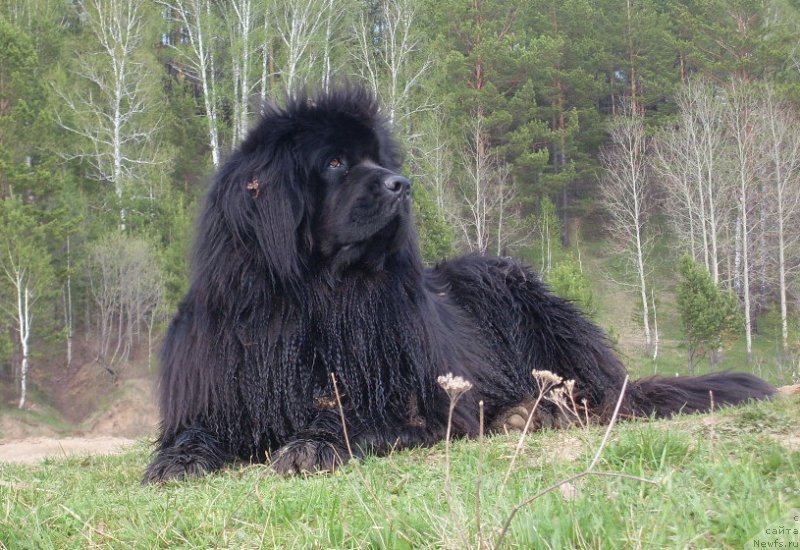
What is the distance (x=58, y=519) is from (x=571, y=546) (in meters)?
1.71

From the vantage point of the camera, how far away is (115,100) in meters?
35.1

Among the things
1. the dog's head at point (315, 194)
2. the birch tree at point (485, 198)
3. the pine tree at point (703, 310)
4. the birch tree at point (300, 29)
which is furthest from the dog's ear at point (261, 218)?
the birch tree at point (485, 198)

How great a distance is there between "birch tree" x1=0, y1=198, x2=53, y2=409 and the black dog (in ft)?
87.0

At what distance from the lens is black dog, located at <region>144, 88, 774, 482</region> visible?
434cm

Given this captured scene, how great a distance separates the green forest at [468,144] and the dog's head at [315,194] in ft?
66.3

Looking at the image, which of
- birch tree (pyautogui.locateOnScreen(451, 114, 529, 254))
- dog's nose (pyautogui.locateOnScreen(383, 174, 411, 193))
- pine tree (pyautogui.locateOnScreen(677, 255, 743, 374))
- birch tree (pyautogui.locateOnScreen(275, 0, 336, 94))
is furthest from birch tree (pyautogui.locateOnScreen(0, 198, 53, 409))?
dog's nose (pyautogui.locateOnScreen(383, 174, 411, 193))

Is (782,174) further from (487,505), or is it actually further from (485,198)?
(487,505)

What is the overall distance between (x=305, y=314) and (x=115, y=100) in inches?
1333

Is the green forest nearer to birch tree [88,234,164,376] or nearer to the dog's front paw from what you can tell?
birch tree [88,234,164,376]

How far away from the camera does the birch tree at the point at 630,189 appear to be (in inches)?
1559

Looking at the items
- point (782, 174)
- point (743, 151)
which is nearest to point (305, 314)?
point (743, 151)

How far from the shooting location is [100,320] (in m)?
34.4

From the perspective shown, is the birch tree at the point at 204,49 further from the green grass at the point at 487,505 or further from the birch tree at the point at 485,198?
the green grass at the point at 487,505

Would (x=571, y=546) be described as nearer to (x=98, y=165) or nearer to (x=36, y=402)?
(x=36, y=402)
